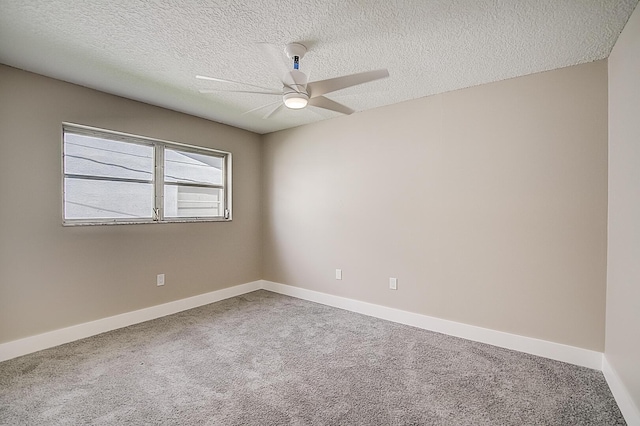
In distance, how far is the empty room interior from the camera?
183cm

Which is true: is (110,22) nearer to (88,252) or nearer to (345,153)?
(88,252)

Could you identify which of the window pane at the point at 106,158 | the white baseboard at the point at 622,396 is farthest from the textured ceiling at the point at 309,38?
the white baseboard at the point at 622,396

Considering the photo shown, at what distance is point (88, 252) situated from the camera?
9.49 feet

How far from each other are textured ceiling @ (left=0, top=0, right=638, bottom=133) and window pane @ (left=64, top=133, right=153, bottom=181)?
564 millimetres

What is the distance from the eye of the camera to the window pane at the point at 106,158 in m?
2.85

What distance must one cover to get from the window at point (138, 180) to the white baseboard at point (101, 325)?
0.98 meters

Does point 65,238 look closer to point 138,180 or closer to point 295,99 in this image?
point 138,180

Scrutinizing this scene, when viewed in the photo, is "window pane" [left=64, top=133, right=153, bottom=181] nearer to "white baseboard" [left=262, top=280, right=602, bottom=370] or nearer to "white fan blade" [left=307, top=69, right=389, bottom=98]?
"white fan blade" [left=307, top=69, right=389, bottom=98]

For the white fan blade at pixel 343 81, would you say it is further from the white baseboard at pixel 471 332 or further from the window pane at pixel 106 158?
the white baseboard at pixel 471 332

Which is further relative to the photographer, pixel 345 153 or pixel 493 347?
pixel 345 153

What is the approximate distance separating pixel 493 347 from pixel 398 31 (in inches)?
105

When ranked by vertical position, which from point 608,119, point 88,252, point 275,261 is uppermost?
point 608,119

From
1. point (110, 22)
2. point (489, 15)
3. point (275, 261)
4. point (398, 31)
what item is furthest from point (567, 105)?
point (275, 261)

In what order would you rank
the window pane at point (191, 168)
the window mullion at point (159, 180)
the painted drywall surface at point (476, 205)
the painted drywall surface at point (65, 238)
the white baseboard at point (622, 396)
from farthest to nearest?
the window pane at point (191, 168), the window mullion at point (159, 180), the painted drywall surface at point (65, 238), the painted drywall surface at point (476, 205), the white baseboard at point (622, 396)
